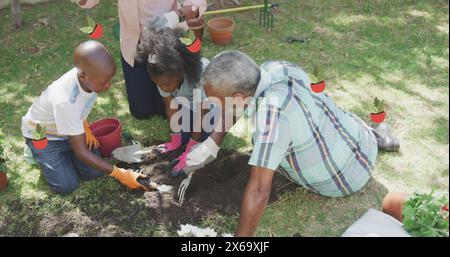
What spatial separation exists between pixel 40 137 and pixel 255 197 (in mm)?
1716

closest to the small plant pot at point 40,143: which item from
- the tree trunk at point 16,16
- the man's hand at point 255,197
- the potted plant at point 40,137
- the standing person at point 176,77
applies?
the potted plant at point 40,137

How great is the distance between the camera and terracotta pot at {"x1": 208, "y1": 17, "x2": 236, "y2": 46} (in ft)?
17.9

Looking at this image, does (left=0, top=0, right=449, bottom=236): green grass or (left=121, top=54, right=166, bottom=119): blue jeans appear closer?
(left=0, top=0, right=449, bottom=236): green grass

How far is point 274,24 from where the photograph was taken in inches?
238

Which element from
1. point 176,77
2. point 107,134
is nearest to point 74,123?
point 107,134

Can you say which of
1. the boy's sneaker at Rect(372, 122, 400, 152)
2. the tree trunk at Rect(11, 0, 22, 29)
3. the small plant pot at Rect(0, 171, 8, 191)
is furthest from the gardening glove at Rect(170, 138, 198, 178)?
the tree trunk at Rect(11, 0, 22, 29)

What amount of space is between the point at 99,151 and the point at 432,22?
4.48 m

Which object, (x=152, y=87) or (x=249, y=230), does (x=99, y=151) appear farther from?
(x=249, y=230)

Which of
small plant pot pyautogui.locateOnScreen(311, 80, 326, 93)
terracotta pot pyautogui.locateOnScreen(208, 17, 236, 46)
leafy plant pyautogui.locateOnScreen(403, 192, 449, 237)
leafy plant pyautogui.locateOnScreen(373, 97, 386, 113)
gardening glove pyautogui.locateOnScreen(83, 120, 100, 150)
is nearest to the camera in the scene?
leafy plant pyautogui.locateOnScreen(403, 192, 449, 237)

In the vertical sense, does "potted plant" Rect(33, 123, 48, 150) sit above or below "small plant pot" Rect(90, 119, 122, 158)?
above

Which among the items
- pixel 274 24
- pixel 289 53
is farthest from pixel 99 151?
pixel 274 24

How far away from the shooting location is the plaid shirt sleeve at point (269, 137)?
2547 millimetres

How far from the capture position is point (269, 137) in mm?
2562

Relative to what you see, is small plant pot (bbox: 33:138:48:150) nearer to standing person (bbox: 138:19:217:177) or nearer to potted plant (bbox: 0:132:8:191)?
potted plant (bbox: 0:132:8:191)
